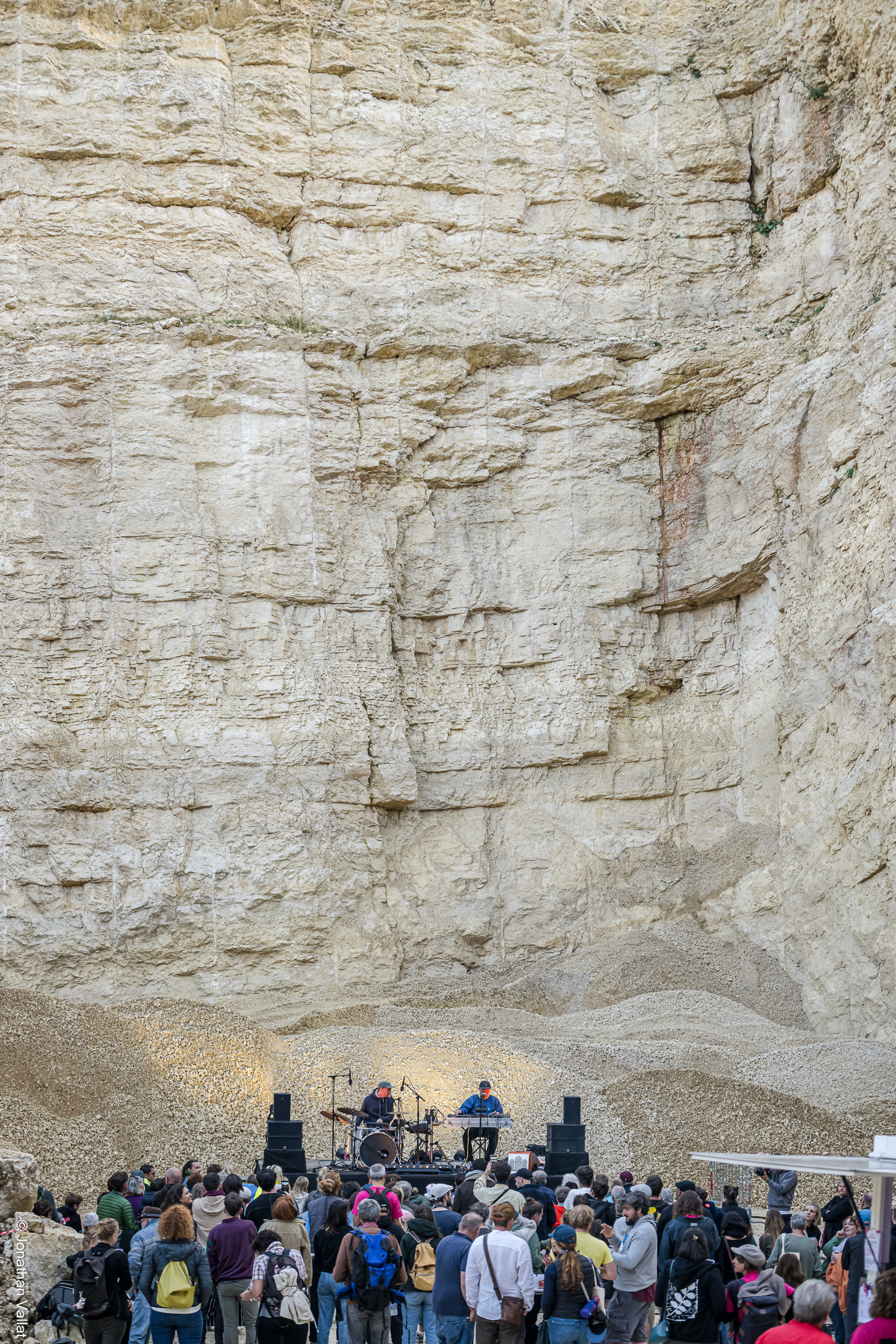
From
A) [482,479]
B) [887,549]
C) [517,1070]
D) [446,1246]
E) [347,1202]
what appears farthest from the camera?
[482,479]

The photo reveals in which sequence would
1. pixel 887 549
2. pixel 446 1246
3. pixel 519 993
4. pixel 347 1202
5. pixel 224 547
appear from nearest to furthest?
1. pixel 446 1246
2. pixel 347 1202
3. pixel 887 549
4. pixel 519 993
5. pixel 224 547

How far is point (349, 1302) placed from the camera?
8031 millimetres

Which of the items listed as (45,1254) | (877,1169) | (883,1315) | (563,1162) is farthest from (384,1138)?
(883,1315)

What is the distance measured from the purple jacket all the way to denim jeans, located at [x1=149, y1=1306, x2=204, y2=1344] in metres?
0.41

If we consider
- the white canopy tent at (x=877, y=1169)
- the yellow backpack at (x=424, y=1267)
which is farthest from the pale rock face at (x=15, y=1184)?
the white canopy tent at (x=877, y=1169)

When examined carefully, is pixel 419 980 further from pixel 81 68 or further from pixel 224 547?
pixel 81 68

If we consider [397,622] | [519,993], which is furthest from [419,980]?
[397,622]

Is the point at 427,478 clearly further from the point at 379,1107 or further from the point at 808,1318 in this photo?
the point at 808,1318

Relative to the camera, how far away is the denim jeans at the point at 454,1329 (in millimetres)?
7766

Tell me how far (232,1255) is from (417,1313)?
1.30 metres

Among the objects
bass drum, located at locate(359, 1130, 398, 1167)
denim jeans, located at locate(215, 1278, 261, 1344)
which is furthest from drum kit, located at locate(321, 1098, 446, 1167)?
denim jeans, located at locate(215, 1278, 261, 1344)

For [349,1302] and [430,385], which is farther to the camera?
[430,385]

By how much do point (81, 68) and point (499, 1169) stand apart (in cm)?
3167

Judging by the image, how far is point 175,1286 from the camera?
24.7 ft
